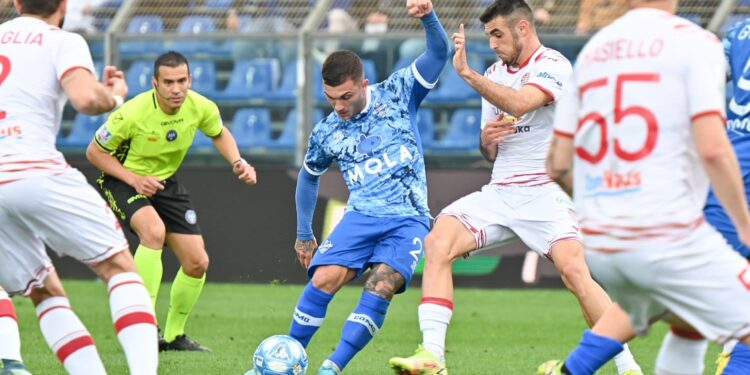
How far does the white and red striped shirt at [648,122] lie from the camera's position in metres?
4.59

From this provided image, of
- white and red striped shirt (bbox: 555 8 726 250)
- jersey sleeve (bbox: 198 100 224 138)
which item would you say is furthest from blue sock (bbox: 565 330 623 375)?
jersey sleeve (bbox: 198 100 224 138)

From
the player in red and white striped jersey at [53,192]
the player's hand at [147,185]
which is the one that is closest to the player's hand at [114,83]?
the player in red and white striped jersey at [53,192]

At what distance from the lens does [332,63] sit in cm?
724

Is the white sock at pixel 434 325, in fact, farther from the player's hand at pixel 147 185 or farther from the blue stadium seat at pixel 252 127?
the blue stadium seat at pixel 252 127

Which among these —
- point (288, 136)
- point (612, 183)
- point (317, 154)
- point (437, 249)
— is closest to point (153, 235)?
point (317, 154)

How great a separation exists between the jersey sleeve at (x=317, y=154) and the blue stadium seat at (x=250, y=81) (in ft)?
28.6

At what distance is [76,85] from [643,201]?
8.57 feet

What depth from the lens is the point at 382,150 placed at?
7473 millimetres

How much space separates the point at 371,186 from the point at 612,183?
292 cm

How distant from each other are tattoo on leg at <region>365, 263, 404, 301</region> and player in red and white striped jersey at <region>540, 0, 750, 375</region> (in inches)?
101

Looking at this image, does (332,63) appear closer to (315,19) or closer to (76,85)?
(76,85)

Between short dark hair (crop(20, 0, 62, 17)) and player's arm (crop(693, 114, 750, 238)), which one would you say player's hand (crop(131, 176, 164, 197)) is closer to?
short dark hair (crop(20, 0, 62, 17))

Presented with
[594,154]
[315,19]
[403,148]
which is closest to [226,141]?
[403,148]

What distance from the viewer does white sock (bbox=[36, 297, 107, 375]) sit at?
237 inches
